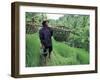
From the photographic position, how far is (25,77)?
191cm

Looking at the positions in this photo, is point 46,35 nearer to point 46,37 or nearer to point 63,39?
point 46,37

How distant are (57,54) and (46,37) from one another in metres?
0.17

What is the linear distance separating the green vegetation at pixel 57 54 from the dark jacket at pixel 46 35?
39 mm

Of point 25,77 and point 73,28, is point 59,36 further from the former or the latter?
point 25,77

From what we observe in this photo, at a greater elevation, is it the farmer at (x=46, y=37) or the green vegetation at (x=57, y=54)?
the farmer at (x=46, y=37)

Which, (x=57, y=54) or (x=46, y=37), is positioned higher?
(x=46, y=37)

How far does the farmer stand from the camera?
1.98 m

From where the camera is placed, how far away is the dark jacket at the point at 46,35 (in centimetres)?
198

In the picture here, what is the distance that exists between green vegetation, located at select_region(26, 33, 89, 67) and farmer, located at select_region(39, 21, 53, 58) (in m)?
0.04

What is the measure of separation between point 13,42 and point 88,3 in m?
0.77

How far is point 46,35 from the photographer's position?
2.00m

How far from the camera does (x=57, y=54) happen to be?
2.04 meters

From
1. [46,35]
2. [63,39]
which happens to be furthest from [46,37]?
[63,39]

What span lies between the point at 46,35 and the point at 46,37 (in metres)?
0.02
